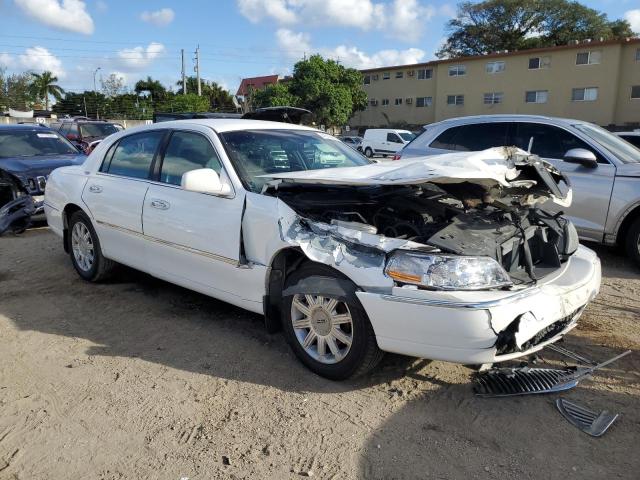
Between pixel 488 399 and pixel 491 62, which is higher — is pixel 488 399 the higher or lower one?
the lower one

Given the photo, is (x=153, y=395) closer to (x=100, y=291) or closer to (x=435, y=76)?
(x=100, y=291)

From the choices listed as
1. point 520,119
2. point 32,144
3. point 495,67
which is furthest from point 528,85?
point 32,144

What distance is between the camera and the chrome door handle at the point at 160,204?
420cm

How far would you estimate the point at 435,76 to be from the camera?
4559cm

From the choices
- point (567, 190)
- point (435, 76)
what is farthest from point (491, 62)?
point (567, 190)

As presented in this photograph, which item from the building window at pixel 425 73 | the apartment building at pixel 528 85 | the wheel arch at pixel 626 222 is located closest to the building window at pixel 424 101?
the apartment building at pixel 528 85

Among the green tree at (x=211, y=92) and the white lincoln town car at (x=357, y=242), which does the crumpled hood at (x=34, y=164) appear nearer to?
the white lincoln town car at (x=357, y=242)

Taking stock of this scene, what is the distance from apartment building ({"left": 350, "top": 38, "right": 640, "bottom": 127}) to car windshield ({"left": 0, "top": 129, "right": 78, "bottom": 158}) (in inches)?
1422

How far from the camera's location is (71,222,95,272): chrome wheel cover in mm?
5312

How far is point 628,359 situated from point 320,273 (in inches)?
89.6

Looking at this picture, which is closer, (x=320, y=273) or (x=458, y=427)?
(x=458, y=427)

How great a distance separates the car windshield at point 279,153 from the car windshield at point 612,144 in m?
3.14

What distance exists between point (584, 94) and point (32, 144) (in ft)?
125

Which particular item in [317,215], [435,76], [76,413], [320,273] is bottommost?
[76,413]
